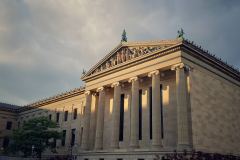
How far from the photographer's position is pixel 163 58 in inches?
1393

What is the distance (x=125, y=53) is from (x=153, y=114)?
1191 cm

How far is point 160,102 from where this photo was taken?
36.6 meters

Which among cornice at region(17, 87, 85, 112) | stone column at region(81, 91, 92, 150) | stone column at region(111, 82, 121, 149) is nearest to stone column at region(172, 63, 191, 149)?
stone column at region(111, 82, 121, 149)

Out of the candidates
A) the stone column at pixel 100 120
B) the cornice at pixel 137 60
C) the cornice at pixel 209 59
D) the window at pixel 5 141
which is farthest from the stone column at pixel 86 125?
the window at pixel 5 141

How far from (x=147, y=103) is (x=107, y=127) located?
919cm

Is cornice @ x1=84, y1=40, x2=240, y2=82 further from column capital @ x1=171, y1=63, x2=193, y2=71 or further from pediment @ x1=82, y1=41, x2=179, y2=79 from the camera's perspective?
column capital @ x1=171, y1=63, x2=193, y2=71

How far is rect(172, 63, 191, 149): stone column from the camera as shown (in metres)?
30.3

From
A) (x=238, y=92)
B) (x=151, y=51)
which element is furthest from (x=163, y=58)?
(x=238, y=92)

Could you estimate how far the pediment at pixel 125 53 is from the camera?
122 ft

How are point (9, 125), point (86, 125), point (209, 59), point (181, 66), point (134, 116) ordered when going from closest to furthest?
point (181, 66) < point (209, 59) < point (134, 116) < point (86, 125) < point (9, 125)

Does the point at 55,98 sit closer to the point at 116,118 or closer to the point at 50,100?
the point at 50,100

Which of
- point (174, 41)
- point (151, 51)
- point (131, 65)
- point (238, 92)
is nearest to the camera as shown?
point (174, 41)

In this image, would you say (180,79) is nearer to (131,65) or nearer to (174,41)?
(174,41)

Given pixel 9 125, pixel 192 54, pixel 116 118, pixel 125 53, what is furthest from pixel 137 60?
pixel 9 125
